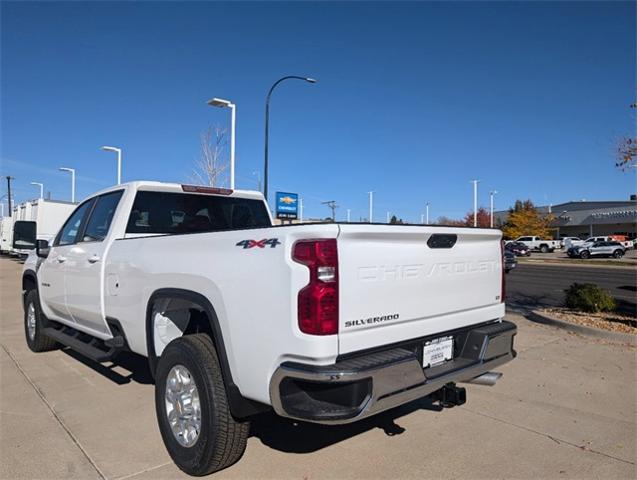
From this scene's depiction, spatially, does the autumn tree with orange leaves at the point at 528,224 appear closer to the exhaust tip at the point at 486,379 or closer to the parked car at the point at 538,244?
the parked car at the point at 538,244

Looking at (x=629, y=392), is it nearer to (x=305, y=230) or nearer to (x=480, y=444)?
(x=480, y=444)

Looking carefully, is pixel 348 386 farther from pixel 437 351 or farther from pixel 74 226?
pixel 74 226

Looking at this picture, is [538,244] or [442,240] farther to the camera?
[538,244]

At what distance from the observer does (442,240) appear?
11.0 feet

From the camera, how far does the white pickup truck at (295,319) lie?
2602 mm

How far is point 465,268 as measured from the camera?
3.57 metres

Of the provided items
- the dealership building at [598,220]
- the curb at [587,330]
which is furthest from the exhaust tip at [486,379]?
the dealership building at [598,220]

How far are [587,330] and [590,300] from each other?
1663 mm

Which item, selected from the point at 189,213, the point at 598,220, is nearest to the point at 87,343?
the point at 189,213

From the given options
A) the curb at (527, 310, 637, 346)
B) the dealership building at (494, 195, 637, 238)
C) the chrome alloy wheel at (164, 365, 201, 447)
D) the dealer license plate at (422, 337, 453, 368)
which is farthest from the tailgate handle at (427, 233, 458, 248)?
the dealership building at (494, 195, 637, 238)

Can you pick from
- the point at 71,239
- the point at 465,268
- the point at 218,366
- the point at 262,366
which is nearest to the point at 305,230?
the point at 262,366

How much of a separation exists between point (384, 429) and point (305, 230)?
2.21 metres

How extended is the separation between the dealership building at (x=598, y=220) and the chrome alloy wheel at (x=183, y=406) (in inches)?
Answer: 2967

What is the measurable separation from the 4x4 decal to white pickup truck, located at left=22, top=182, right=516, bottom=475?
1 centimetres
